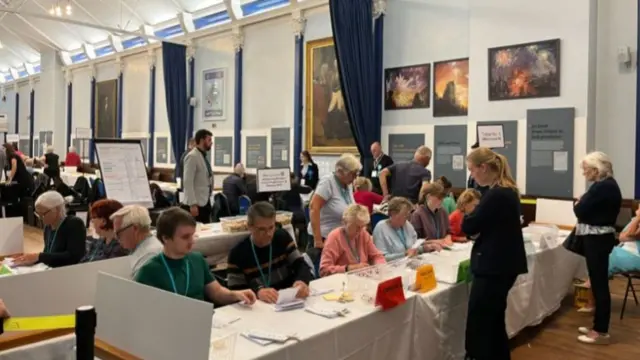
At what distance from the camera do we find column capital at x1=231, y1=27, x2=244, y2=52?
1141 cm

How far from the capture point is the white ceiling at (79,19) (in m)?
12.9

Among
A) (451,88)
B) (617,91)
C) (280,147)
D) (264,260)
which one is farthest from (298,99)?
(264,260)

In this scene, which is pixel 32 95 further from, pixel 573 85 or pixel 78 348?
pixel 78 348

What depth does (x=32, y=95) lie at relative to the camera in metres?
20.0

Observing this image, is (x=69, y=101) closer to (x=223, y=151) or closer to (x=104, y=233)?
(x=223, y=151)

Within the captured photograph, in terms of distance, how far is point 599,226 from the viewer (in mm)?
3932

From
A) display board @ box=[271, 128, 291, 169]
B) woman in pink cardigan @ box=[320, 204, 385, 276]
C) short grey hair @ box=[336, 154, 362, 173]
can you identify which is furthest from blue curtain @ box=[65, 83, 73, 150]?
woman in pink cardigan @ box=[320, 204, 385, 276]

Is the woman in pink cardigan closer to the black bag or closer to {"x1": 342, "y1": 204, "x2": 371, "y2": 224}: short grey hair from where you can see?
{"x1": 342, "y1": 204, "x2": 371, "y2": 224}: short grey hair

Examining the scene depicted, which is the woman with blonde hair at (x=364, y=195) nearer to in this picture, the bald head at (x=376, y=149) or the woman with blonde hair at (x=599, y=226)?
the woman with blonde hair at (x=599, y=226)

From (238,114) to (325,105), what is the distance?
2609 millimetres

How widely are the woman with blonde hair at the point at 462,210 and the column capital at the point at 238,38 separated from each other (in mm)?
7784

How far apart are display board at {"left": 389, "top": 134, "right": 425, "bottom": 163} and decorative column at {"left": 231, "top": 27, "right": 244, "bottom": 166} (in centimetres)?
406

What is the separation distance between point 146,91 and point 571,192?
1102 centimetres

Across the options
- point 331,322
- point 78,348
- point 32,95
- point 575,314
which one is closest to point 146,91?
point 32,95
